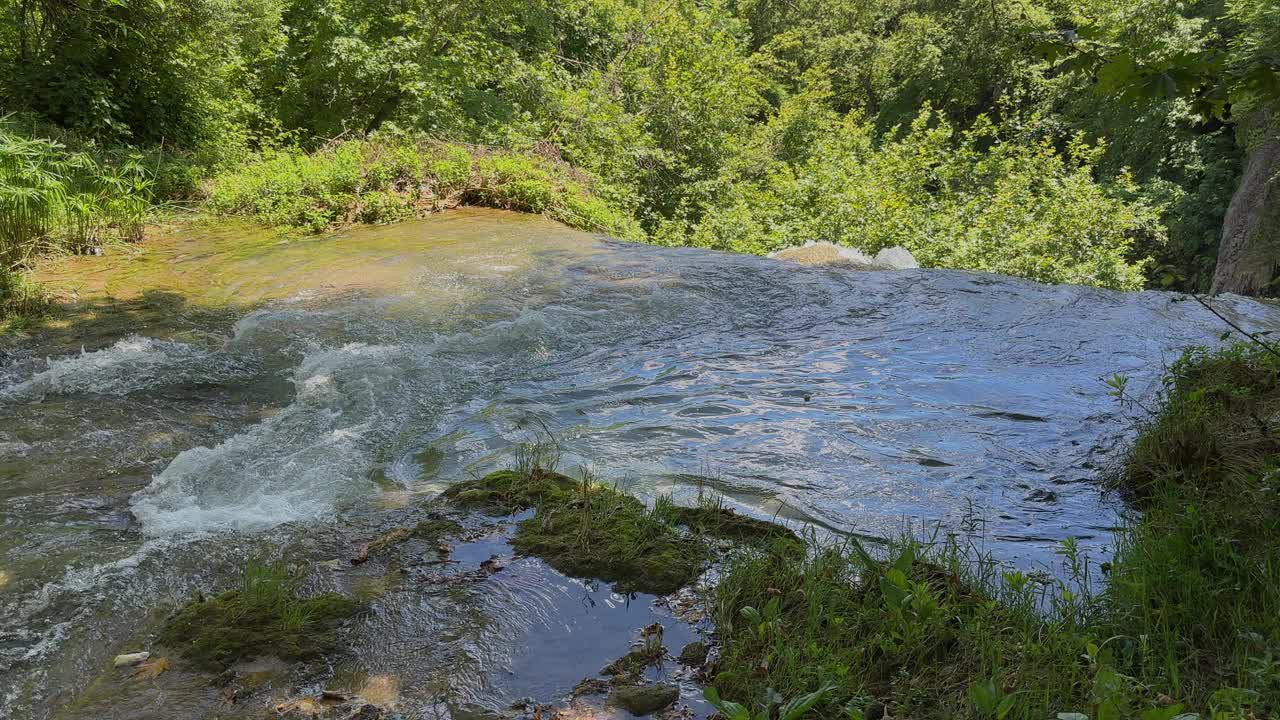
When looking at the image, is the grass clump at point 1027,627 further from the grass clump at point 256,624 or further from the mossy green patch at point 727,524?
the grass clump at point 256,624

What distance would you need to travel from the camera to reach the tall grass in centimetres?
748

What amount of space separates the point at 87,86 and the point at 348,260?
17.3 feet

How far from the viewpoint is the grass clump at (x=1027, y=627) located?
2.20m

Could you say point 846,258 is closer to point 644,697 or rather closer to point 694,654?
point 694,654

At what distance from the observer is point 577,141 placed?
51.2 feet

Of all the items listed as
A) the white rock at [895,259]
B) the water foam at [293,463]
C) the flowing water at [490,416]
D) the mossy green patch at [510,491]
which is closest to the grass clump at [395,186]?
the flowing water at [490,416]

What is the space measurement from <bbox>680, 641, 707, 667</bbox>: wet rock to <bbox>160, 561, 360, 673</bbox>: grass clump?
1.19m

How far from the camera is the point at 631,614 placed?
298 cm

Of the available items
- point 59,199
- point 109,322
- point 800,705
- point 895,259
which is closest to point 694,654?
point 800,705

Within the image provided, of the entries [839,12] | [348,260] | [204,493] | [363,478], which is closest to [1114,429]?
[363,478]

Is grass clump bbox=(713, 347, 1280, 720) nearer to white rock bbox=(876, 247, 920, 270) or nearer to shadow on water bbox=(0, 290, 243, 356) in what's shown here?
shadow on water bbox=(0, 290, 243, 356)

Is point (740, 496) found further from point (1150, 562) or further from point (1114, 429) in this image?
point (1114, 429)

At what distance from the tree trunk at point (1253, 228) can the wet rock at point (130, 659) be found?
45.1ft

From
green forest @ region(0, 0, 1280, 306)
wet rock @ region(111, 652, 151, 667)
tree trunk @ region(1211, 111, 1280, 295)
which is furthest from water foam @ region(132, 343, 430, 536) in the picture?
tree trunk @ region(1211, 111, 1280, 295)
